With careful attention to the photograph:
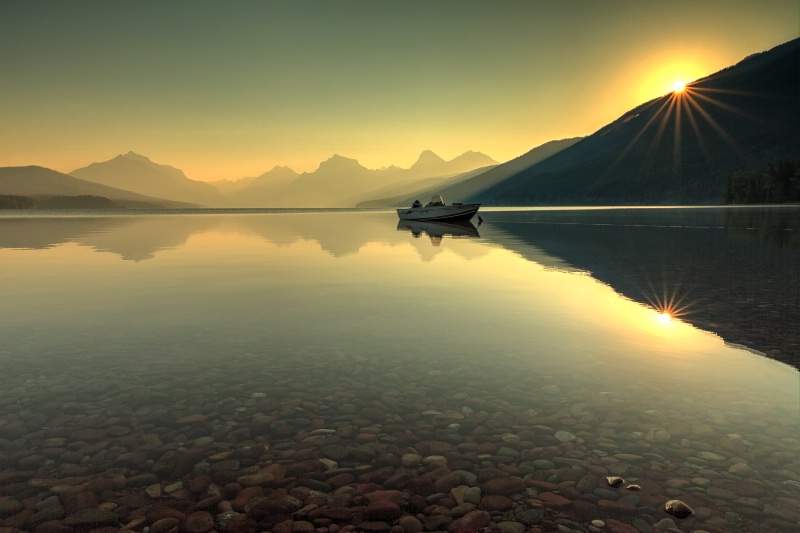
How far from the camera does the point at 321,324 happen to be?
14.8m

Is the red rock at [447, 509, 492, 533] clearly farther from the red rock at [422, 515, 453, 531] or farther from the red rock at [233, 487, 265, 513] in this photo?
the red rock at [233, 487, 265, 513]

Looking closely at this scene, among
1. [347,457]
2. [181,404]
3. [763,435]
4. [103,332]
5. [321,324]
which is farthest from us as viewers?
[321,324]

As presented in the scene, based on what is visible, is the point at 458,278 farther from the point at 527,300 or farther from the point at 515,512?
the point at 515,512

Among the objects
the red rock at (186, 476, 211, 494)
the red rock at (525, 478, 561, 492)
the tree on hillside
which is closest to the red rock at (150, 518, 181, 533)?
the red rock at (186, 476, 211, 494)

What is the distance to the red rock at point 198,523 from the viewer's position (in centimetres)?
530

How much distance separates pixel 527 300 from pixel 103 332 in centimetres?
1367

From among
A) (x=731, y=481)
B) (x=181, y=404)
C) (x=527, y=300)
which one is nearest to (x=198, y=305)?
(x=181, y=404)

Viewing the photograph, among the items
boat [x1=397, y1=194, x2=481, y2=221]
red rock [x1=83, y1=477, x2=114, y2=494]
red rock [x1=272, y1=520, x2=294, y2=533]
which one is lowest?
red rock [x1=272, y1=520, x2=294, y2=533]

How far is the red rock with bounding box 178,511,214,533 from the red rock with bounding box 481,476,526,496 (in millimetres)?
3139

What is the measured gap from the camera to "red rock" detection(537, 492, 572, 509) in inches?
226

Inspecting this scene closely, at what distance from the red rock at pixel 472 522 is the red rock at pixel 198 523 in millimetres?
2582

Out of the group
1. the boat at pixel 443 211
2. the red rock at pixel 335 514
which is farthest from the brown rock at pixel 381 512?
the boat at pixel 443 211

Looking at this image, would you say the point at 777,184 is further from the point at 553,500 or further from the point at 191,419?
the point at 191,419

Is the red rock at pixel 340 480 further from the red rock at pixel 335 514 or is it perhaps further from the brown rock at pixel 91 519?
the brown rock at pixel 91 519
